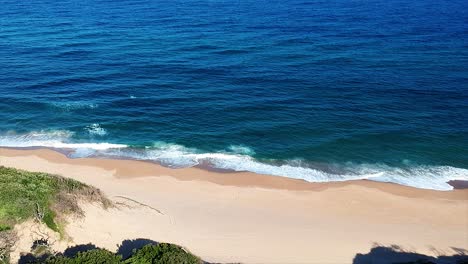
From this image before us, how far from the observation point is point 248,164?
36.5m

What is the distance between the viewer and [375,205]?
30.6m

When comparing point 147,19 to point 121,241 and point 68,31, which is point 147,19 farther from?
point 121,241

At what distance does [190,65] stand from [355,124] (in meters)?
25.4

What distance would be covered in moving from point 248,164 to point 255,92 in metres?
14.5

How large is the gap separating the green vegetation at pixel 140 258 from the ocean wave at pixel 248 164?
1457 cm

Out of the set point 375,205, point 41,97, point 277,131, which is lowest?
point 375,205

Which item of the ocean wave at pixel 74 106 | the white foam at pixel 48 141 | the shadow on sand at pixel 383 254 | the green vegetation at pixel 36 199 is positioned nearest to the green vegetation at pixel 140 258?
the shadow on sand at pixel 383 254

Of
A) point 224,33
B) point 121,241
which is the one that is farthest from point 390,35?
point 121,241

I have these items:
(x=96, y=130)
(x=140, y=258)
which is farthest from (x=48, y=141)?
(x=140, y=258)

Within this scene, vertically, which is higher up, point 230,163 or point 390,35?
point 390,35

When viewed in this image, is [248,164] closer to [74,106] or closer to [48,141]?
[48,141]

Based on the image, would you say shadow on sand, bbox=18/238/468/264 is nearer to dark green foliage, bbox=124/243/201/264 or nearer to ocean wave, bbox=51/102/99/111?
dark green foliage, bbox=124/243/201/264

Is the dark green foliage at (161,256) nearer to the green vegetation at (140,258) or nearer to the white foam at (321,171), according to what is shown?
the green vegetation at (140,258)

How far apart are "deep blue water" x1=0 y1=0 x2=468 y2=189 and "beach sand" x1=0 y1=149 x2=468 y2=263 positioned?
2.18m
